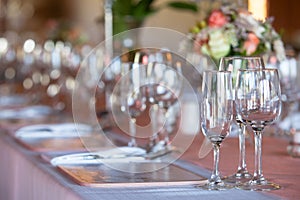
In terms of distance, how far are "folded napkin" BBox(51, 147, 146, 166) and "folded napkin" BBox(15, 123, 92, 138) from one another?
21.1 inches

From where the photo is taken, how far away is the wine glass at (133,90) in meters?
2.28

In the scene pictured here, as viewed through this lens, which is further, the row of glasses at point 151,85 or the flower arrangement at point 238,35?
the flower arrangement at point 238,35

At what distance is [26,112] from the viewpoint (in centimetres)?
348

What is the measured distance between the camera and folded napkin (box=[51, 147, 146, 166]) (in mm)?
2016

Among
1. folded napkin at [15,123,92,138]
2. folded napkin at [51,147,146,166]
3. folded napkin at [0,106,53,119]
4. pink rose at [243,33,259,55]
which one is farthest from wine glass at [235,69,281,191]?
folded napkin at [0,106,53,119]

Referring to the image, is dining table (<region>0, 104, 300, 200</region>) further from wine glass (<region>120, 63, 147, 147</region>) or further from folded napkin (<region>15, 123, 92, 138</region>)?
wine glass (<region>120, 63, 147, 147</region>)

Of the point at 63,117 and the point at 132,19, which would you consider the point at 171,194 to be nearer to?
the point at 63,117

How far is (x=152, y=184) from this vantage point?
67.4 inches

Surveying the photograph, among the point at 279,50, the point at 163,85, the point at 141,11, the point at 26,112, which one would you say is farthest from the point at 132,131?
the point at 141,11

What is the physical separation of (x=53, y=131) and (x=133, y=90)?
485 millimetres

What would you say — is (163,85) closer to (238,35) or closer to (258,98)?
(238,35)

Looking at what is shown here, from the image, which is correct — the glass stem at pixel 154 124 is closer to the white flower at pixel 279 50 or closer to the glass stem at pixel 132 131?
the glass stem at pixel 132 131

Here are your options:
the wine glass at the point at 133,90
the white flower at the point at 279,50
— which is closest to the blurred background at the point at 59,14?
the white flower at the point at 279,50

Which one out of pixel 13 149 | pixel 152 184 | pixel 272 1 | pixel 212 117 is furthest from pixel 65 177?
pixel 272 1
